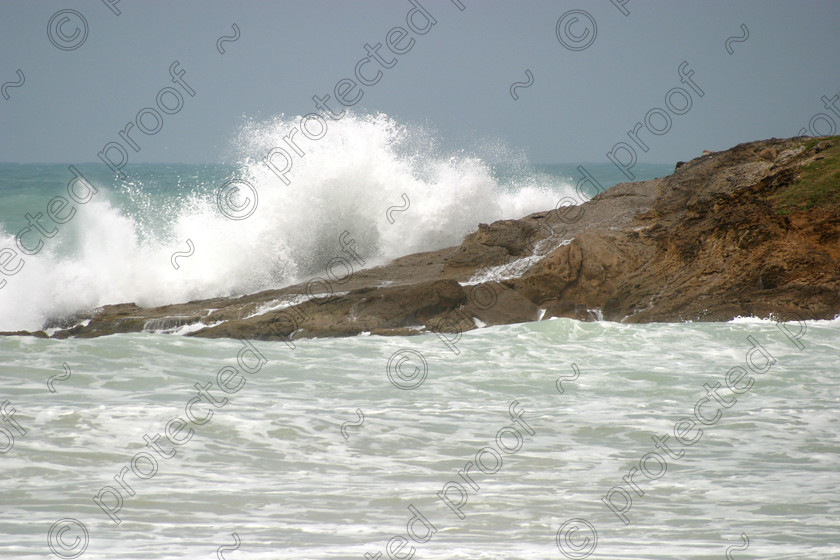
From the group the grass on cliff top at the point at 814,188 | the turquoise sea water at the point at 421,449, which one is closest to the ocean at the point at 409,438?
the turquoise sea water at the point at 421,449

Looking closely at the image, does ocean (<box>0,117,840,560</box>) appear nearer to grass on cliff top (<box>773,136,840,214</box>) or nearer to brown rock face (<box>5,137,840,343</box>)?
brown rock face (<box>5,137,840,343</box>)

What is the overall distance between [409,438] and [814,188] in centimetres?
697

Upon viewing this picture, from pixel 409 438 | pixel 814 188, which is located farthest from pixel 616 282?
pixel 409 438

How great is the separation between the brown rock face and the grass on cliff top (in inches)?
0.7

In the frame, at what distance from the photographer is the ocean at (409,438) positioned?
411 cm

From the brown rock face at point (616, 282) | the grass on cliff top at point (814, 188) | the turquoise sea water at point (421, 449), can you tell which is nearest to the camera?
the turquoise sea water at point (421, 449)

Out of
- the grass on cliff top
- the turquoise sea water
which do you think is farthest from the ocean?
the grass on cliff top

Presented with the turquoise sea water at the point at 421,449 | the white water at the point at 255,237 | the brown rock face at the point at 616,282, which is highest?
the white water at the point at 255,237

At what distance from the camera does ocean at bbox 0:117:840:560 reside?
4109 millimetres

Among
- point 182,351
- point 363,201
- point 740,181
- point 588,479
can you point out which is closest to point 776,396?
point 588,479

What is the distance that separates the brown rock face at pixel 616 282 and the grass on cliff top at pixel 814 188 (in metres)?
0.02

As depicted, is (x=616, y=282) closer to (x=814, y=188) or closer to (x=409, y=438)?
(x=814, y=188)

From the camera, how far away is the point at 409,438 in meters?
5.80

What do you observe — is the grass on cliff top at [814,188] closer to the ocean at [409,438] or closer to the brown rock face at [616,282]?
the brown rock face at [616,282]
